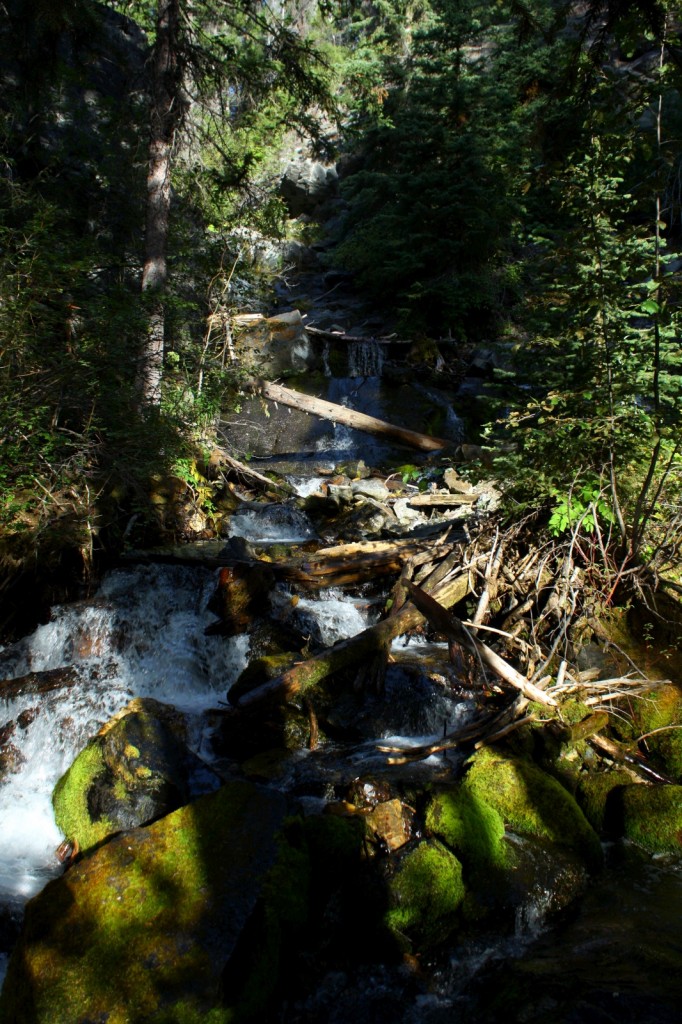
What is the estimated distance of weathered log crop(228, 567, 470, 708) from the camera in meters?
5.61

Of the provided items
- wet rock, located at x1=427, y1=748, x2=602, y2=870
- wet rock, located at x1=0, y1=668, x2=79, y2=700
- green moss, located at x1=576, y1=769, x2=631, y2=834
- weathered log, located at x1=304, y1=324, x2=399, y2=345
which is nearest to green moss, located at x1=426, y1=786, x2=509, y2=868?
wet rock, located at x1=427, y1=748, x2=602, y2=870

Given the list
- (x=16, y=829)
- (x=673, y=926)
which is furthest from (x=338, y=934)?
(x=16, y=829)

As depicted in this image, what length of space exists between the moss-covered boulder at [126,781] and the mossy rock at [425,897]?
68.4 inches

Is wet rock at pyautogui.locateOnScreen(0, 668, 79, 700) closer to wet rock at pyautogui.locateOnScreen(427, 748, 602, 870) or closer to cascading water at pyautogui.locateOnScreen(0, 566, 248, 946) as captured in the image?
cascading water at pyautogui.locateOnScreen(0, 566, 248, 946)

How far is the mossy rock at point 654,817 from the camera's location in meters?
4.29

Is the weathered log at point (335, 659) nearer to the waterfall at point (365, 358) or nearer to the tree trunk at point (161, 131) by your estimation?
the tree trunk at point (161, 131)

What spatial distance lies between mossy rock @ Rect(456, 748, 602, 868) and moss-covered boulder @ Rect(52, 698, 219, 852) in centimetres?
212

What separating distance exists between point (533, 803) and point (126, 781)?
3007 millimetres

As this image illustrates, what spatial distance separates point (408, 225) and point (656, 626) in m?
17.6

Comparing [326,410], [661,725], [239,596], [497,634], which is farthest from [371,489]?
[661,725]

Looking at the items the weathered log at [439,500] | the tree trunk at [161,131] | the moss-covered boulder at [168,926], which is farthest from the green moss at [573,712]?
the tree trunk at [161,131]

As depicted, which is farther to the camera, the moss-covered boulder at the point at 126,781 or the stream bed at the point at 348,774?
the moss-covered boulder at the point at 126,781

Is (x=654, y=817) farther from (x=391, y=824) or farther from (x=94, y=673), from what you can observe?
(x=94, y=673)

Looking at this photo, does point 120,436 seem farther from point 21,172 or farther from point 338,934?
point 21,172
